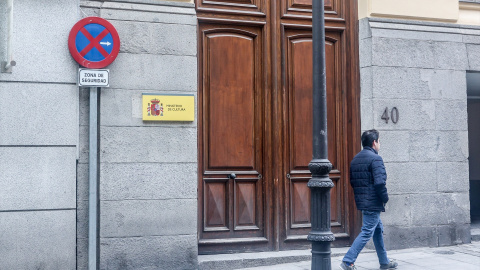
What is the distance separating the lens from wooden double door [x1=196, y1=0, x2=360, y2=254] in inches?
364

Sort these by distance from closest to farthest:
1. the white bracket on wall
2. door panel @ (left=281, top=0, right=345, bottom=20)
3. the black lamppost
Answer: the black lamppost
the white bracket on wall
door panel @ (left=281, top=0, right=345, bottom=20)

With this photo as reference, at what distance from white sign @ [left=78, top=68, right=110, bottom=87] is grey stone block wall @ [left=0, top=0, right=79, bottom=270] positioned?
309 millimetres

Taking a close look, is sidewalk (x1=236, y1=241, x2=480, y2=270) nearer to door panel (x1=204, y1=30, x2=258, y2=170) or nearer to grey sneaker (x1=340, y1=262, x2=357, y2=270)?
grey sneaker (x1=340, y1=262, x2=357, y2=270)

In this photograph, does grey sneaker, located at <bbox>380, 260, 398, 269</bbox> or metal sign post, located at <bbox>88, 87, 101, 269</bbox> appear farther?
grey sneaker, located at <bbox>380, 260, 398, 269</bbox>

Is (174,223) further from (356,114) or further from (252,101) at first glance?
(356,114)

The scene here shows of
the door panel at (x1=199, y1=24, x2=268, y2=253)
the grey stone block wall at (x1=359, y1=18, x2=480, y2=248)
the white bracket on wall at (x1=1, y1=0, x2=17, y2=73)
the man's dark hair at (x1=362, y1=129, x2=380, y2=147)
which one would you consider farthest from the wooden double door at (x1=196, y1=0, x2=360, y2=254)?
the white bracket on wall at (x1=1, y1=0, x2=17, y2=73)

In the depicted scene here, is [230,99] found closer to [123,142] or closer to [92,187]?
[123,142]

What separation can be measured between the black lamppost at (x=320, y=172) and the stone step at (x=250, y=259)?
7.93 feet

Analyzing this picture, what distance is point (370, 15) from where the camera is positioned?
9.91 metres

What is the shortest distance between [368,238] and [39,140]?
447cm

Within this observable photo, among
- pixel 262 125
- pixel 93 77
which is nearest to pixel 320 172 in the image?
pixel 262 125

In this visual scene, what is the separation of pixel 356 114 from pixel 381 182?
210 cm

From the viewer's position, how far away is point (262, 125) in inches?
375

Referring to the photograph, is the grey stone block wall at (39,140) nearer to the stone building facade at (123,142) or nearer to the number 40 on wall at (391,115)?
the stone building facade at (123,142)
